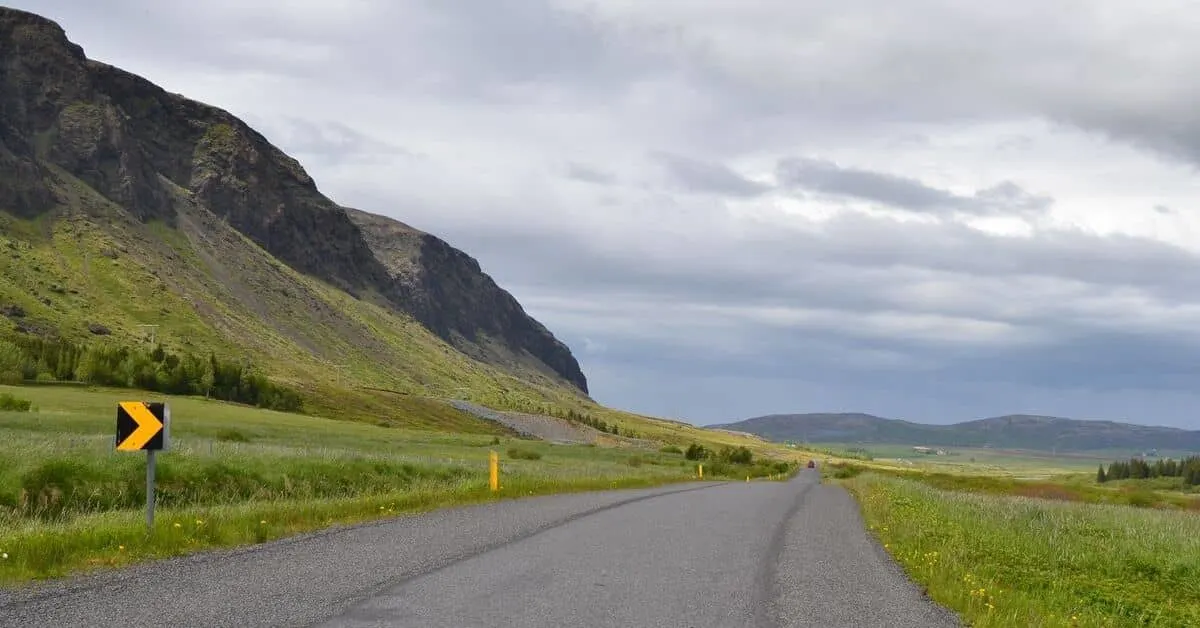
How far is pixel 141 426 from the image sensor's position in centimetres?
1434

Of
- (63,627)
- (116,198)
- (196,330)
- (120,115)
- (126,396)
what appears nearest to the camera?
(63,627)

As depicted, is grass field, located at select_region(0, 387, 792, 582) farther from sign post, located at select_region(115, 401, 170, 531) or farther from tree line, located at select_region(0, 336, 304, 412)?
tree line, located at select_region(0, 336, 304, 412)

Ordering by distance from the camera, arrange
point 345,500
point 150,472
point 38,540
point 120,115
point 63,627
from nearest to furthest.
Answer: point 63,627, point 38,540, point 150,472, point 345,500, point 120,115

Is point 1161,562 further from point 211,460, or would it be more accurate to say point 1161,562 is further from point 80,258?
→ point 80,258

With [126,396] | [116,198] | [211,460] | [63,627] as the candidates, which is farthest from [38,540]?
[116,198]

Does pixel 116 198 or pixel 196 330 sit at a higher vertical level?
pixel 116 198

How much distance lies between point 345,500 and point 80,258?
488 ft

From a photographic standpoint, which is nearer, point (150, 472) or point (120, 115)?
point (150, 472)

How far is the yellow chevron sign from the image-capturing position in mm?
14242

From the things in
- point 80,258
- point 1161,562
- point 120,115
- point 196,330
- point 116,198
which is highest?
point 120,115

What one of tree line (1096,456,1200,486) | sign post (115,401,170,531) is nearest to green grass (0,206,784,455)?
tree line (1096,456,1200,486)

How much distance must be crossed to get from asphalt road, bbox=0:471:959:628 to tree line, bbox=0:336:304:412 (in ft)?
264

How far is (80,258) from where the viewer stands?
495ft

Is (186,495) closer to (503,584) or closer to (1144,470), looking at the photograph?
(503,584)
